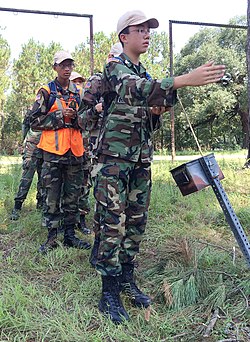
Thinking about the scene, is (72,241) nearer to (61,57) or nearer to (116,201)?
(116,201)

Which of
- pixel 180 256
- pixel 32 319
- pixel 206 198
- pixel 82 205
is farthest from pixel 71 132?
pixel 206 198

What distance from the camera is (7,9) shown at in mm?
6379

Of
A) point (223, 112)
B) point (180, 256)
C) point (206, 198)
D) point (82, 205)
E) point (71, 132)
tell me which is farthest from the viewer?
point (223, 112)

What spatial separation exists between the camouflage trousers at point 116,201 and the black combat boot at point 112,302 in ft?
0.26

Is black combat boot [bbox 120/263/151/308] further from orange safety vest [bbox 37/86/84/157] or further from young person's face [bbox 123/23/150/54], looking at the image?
young person's face [bbox 123/23/150/54]

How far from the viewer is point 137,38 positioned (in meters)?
2.35

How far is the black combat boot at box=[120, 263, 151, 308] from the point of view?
2487 millimetres

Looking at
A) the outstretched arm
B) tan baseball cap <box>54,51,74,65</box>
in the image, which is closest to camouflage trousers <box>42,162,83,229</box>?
tan baseball cap <box>54,51,74,65</box>

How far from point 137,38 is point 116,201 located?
1.00 metres

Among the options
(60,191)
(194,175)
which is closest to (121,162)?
(194,175)

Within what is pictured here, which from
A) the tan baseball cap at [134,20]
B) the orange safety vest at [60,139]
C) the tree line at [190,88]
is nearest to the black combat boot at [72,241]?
the orange safety vest at [60,139]

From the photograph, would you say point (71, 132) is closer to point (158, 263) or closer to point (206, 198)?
point (158, 263)

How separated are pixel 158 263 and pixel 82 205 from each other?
152 cm

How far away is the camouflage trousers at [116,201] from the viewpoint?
2393mm
